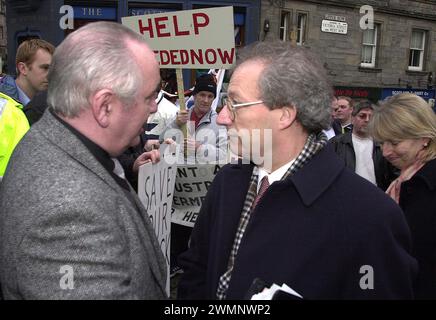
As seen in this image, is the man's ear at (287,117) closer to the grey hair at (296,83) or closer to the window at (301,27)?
the grey hair at (296,83)

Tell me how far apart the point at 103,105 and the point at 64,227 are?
0.38 metres

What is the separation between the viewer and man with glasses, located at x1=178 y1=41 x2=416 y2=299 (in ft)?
4.70

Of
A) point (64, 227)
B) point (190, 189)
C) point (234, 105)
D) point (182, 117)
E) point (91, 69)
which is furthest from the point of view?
point (190, 189)

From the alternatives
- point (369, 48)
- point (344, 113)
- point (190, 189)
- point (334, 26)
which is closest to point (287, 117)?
point (190, 189)

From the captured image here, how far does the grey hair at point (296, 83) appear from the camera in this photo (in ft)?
5.20

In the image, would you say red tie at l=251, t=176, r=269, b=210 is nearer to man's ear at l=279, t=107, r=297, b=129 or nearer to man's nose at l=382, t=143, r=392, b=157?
man's ear at l=279, t=107, r=297, b=129

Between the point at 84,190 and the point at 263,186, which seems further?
the point at 263,186

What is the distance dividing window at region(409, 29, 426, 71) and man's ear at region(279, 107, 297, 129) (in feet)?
66.3

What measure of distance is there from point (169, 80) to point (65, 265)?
6.34 meters

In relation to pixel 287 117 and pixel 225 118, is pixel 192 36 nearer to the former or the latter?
pixel 225 118

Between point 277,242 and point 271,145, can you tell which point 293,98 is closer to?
point 271,145

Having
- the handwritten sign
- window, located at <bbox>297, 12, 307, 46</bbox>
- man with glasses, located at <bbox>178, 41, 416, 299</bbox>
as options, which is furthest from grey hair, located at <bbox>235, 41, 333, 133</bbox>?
window, located at <bbox>297, 12, 307, 46</bbox>

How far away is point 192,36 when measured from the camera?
3541 mm

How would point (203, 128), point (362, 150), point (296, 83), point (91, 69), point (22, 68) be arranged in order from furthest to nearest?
A: 1. point (362, 150)
2. point (203, 128)
3. point (22, 68)
4. point (296, 83)
5. point (91, 69)
